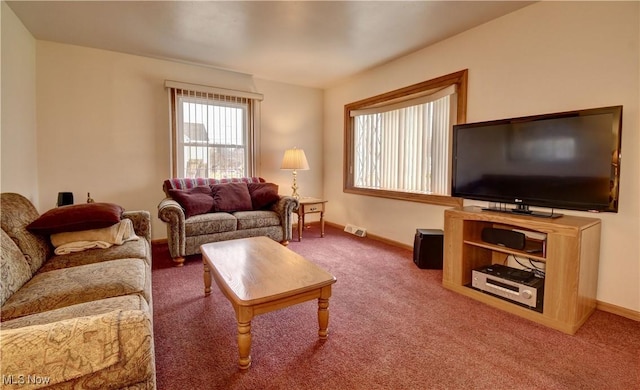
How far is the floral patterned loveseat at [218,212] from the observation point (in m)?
3.18

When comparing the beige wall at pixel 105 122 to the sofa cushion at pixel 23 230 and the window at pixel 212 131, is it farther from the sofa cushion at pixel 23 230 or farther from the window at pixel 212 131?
the sofa cushion at pixel 23 230

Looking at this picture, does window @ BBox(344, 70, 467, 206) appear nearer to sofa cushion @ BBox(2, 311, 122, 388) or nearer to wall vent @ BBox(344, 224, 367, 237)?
wall vent @ BBox(344, 224, 367, 237)

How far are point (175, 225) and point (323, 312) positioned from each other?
2045mm

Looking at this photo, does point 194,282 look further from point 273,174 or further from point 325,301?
point 273,174

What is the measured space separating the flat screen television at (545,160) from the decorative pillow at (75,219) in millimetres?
2866

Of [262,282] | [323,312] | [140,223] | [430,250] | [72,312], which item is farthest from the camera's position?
[430,250]

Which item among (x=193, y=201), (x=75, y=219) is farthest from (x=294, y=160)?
(x=75, y=219)

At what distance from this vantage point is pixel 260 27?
297cm

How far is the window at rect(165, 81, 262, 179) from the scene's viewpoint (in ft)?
13.3

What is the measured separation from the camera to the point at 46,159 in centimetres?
338

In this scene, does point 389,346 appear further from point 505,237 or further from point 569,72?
point 569,72

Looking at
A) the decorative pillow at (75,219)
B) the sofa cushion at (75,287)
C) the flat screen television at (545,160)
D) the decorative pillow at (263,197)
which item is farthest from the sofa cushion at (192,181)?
the flat screen television at (545,160)

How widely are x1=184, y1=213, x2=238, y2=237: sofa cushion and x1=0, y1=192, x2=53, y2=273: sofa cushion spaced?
1.27 m

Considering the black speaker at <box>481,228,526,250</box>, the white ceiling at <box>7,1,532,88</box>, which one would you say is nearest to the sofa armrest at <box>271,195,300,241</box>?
the white ceiling at <box>7,1,532,88</box>
